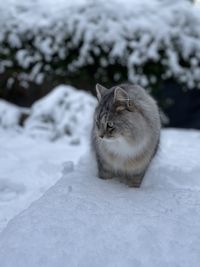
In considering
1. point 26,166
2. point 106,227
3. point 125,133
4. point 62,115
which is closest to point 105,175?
point 125,133


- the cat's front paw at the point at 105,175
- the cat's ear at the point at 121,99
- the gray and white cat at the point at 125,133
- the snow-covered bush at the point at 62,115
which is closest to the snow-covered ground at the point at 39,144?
the snow-covered bush at the point at 62,115

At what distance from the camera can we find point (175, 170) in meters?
2.97

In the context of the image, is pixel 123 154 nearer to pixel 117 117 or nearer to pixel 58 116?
pixel 117 117

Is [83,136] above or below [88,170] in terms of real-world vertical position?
below

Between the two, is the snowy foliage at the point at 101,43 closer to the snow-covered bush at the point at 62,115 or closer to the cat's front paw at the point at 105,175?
the snow-covered bush at the point at 62,115

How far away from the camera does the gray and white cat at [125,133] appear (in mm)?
2287

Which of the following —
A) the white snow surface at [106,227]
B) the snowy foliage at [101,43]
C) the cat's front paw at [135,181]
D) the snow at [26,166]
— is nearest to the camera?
the white snow surface at [106,227]

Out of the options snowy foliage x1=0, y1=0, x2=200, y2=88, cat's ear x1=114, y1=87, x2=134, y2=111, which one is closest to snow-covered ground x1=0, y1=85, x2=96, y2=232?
cat's ear x1=114, y1=87, x2=134, y2=111

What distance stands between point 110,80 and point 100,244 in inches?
190

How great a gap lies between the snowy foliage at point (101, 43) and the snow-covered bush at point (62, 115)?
121 cm

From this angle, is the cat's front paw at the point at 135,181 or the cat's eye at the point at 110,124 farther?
the cat's front paw at the point at 135,181

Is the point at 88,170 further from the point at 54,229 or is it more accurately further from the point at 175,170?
the point at 54,229

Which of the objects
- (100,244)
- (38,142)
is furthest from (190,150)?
(100,244)

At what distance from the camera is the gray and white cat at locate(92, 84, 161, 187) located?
229 centimetres
